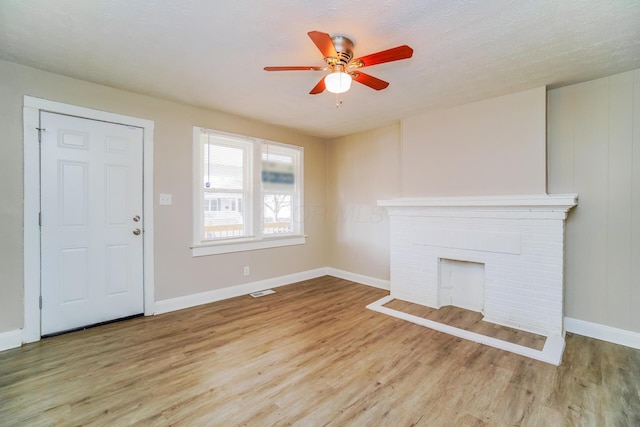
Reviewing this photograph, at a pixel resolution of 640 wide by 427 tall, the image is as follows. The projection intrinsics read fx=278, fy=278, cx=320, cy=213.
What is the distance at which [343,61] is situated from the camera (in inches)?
80.7

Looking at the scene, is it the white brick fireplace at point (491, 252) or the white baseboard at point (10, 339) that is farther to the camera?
the white brick fireplace at point (491, 252)

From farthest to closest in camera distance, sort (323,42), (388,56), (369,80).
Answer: (369,80), (388,56), (323,42)

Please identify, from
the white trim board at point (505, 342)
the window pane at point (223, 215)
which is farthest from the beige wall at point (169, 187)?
the white trim board at point (505, 342)

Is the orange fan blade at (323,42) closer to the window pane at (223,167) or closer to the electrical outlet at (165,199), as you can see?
the window pane at (223,167)

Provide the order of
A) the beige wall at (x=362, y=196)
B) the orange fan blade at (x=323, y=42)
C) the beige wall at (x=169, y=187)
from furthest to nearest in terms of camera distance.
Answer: the beige wall at (x=362, y=196) < the beige wall at (x=169, y=187) < the orange fan blade at (x=323, y=42)

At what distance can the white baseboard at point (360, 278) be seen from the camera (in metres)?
4.27

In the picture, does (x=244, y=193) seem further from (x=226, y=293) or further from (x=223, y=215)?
(x=226, y=293)

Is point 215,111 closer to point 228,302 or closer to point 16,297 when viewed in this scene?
point 228,302

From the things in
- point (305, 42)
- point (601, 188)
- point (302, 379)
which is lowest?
point (302, 379)

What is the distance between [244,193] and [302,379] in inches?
105

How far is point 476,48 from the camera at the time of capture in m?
2.13

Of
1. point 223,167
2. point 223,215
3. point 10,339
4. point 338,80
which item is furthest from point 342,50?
point 10,339

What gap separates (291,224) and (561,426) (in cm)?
377

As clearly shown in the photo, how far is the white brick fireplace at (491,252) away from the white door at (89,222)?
10.3 ft
